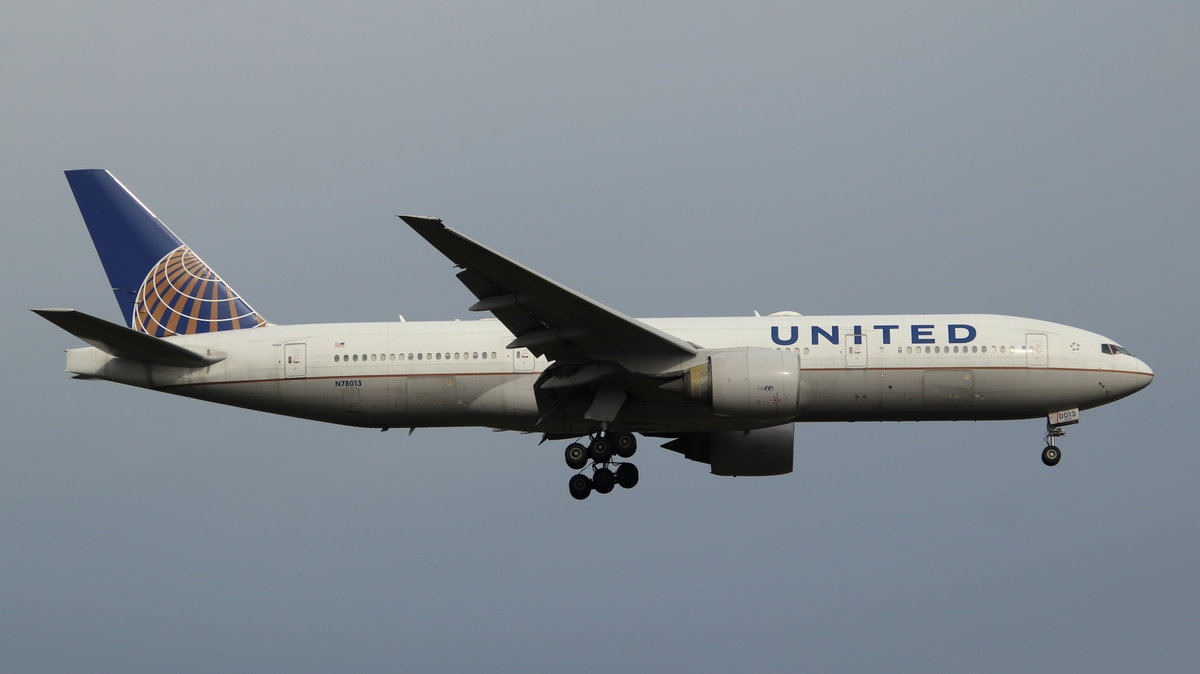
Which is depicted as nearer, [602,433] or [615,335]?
[615,335]

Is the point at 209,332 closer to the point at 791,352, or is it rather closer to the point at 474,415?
the point at 474,415

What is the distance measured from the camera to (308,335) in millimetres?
32000

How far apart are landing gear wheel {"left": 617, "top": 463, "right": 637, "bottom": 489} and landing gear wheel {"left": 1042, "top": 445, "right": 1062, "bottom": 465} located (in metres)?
9.28

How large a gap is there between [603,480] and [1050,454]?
10.1 meters

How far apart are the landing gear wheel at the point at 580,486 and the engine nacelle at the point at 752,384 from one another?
4.05 meters

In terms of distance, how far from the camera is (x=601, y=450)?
31.3 metres

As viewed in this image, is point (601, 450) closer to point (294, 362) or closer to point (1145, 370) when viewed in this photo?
point (294, 362)

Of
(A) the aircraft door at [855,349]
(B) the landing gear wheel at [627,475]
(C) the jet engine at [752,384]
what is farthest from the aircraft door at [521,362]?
(A) the aircraft door at [855,349]

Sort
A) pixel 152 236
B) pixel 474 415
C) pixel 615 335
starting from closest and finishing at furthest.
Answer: pixel 615 335
pixel 474 415
pixel 152 236

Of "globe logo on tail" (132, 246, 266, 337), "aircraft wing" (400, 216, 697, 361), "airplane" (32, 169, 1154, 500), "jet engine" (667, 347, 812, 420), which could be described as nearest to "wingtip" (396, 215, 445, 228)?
"aircraft wing" (400, 216, 697, 361)

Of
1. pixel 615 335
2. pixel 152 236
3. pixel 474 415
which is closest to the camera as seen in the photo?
pixel 615 335

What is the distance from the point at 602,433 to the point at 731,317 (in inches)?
156

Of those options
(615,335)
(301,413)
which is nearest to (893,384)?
(615,335)

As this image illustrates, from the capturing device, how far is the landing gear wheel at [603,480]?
32.0 metres
